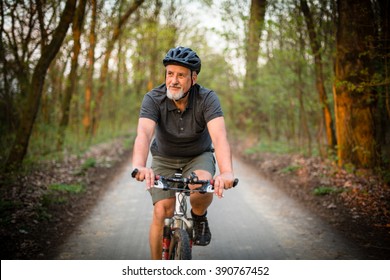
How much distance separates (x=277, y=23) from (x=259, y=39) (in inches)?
55.9

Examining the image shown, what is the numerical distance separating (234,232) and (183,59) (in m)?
3.19

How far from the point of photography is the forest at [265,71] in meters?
8.16

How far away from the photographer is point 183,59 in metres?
3.62

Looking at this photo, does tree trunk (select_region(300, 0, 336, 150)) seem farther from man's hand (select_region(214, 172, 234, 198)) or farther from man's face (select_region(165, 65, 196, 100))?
man's hand (select_region(214, 172, 234, 198))

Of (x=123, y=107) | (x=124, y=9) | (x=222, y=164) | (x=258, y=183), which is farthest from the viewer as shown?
(x=123, y=107)

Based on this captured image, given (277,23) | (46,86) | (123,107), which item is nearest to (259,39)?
(277,23)

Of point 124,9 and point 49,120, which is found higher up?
point 124,9

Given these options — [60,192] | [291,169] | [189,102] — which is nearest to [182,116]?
[189,102]

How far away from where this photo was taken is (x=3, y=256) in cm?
466

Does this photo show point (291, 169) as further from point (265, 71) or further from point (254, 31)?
point (265, 71)

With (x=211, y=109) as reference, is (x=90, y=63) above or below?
above

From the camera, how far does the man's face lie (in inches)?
144

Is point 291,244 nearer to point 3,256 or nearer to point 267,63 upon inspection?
point 3,256

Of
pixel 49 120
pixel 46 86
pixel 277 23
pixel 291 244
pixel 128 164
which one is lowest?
pixel 291 244
